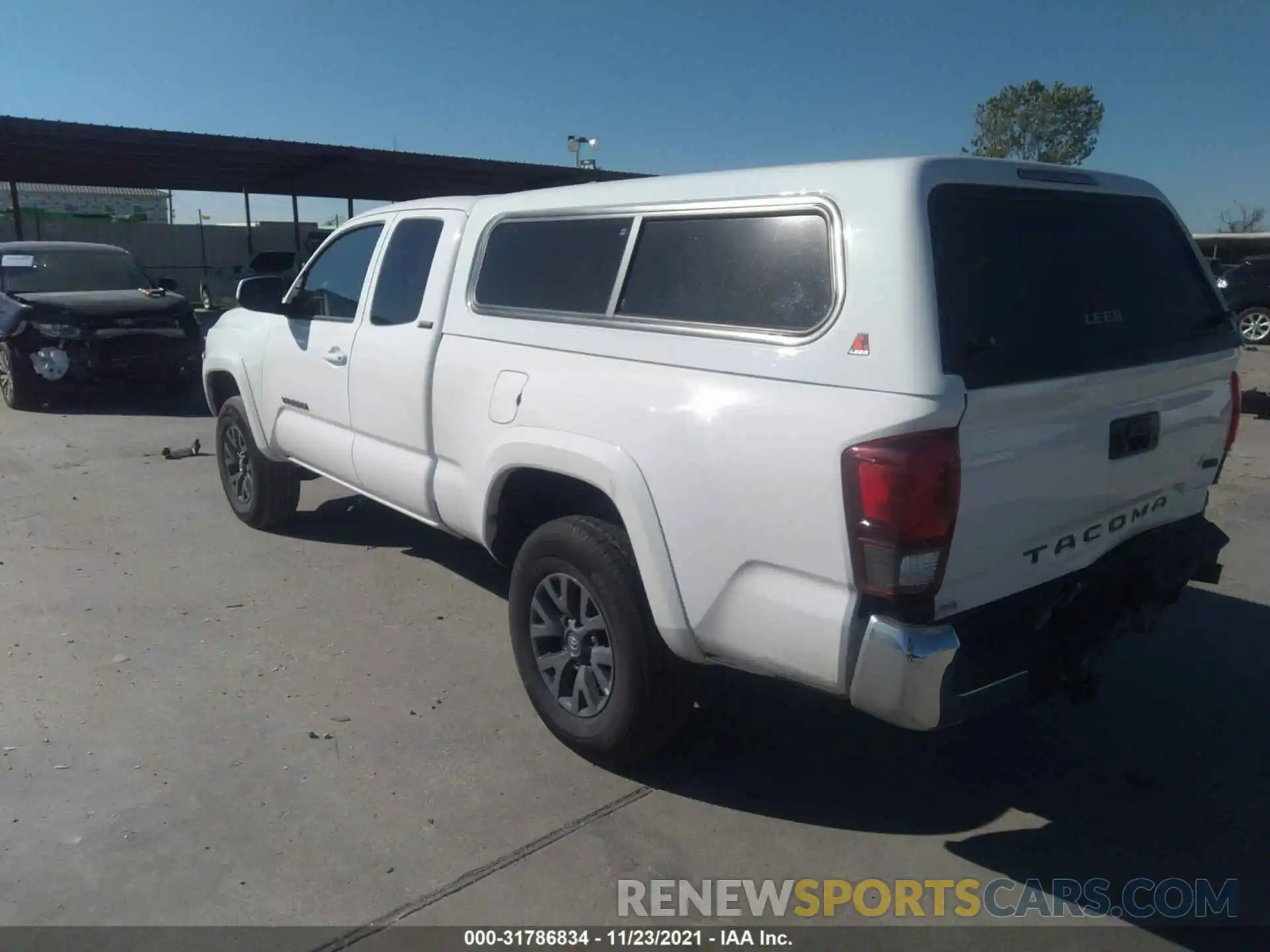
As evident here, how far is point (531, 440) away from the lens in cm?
364

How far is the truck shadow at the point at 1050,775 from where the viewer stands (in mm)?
3152

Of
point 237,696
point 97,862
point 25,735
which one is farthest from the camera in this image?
point 237,696

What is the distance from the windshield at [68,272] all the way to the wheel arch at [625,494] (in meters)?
9.71

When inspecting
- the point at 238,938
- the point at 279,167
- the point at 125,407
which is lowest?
the point at 238,938

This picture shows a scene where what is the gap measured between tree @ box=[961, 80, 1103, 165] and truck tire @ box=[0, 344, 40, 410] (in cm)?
4573

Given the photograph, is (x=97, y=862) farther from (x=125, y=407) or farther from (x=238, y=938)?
(x=125, y=407)

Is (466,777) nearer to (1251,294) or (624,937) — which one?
(624,937)

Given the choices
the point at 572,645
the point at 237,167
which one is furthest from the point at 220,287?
the point at 572,645

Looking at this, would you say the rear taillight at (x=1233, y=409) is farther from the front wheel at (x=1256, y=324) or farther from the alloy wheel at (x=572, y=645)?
the front wheel at (x=1256, y=324)

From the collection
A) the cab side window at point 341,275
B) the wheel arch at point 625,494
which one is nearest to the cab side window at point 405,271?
the cab side window at point 341,275

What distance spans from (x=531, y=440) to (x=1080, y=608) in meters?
1.95

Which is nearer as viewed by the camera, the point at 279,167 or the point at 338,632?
the point at 338,632

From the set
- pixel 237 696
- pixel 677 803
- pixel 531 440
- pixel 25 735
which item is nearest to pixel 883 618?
pixel 677 803

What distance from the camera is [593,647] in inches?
141
